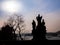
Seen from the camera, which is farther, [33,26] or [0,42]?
[33,26]

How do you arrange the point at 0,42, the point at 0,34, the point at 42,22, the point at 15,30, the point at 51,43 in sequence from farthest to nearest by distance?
the point at 15,30
the point at 42,22
the point at 0,34
the point at 0,42
the point at 51,43

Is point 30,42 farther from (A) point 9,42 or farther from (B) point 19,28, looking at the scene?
(B) point 19,28

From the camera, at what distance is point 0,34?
108 ft

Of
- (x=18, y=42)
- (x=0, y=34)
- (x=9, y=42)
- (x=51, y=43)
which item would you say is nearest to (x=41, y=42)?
(x=51, y=43)

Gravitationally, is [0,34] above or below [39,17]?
below

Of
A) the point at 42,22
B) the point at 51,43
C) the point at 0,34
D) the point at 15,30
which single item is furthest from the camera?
the point at 15,30

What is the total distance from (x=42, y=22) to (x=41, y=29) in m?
1.95

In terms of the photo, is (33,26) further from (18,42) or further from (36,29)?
(18,42)

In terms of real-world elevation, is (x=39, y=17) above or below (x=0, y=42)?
above

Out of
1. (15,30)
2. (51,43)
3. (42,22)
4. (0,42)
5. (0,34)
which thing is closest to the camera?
(51,43)

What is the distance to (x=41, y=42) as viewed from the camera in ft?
33.4

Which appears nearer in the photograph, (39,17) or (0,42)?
(0,42)

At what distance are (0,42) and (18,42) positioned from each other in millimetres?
1353

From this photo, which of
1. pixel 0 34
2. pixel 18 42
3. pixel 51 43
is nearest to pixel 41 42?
pixel 51 43
